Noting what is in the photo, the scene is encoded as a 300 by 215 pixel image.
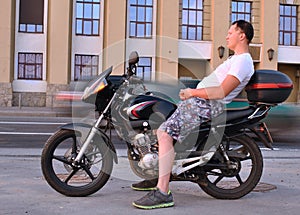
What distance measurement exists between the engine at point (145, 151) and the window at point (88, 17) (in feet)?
79.7

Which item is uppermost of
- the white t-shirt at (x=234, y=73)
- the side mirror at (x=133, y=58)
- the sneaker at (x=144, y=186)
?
the side mirror at (x=133, y=58)

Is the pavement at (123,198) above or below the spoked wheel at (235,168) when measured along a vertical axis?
below

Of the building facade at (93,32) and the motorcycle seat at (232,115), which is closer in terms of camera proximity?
the motorcycle seat at (232,115)

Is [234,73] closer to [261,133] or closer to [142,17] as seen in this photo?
[261,133]

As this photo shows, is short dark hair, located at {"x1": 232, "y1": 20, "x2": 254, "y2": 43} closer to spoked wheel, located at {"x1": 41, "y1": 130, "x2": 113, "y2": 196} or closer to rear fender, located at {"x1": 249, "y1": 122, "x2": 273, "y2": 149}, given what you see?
rear fender, located at {"x1": 249, "y1": 122, "x2": 273, "y2": 149}

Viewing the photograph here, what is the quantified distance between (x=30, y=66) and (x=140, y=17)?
6.84 m

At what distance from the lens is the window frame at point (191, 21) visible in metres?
29.0

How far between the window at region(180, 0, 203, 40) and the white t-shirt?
24.4 meters

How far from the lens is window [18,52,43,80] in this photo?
28.0m

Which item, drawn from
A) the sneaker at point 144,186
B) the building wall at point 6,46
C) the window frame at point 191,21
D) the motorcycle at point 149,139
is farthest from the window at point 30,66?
the motorcycle at point 149,139

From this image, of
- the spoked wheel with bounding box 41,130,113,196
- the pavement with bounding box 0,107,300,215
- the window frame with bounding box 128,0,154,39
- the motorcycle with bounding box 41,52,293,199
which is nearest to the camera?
the pavement with bounding box 0,107,300,215

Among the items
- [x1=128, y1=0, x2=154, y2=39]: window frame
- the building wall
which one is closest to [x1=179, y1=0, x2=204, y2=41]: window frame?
[x1=128, y1=0, x2=154, y2=39]: window frame

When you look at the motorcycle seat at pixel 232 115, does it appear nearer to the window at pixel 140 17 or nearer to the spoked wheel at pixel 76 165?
the spoked wheel at pixel 76 165

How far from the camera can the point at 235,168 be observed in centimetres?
503
